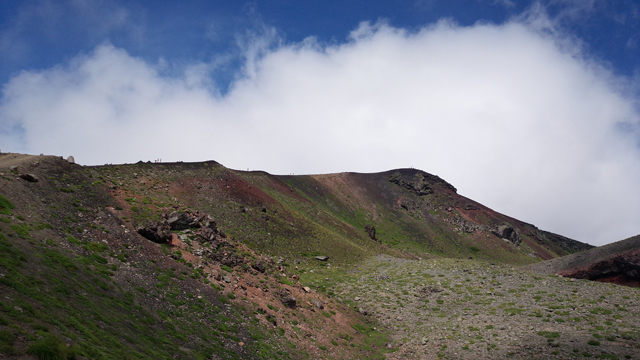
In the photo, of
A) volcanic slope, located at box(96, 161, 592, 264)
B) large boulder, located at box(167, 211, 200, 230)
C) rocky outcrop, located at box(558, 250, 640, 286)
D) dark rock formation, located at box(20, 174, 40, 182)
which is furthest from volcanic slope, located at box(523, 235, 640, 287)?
dark rock formation, located at box(20, 174, 40, 182)

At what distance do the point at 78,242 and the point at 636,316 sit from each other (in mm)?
53226

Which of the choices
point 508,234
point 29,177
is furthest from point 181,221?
point 508,234

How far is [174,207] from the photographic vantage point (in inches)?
1679

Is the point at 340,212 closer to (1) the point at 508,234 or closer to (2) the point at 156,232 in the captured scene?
(1) the point at 508,234

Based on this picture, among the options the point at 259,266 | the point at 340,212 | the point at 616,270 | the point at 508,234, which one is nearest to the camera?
the point at 259,266

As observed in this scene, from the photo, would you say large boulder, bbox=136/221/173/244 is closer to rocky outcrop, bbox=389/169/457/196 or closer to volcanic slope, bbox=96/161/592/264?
volcanic slope, bbox=96/161/592/264

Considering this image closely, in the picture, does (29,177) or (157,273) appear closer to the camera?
(157,273)

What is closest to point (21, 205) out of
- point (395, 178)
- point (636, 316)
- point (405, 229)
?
point (636, 316)

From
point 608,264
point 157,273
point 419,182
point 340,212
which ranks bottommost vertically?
point 157,273

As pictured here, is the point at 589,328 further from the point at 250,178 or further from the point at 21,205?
the point at 250,178

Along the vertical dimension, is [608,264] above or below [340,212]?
below

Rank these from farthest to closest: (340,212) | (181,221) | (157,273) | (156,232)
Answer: (340,212)
(181,221)
(156,232)
(157,273)

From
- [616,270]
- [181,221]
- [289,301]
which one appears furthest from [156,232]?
[616,270]

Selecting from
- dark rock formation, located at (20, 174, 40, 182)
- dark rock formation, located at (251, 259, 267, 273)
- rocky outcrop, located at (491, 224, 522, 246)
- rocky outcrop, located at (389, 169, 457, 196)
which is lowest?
dark rock formation, located at (251, 259, 267, 273)
